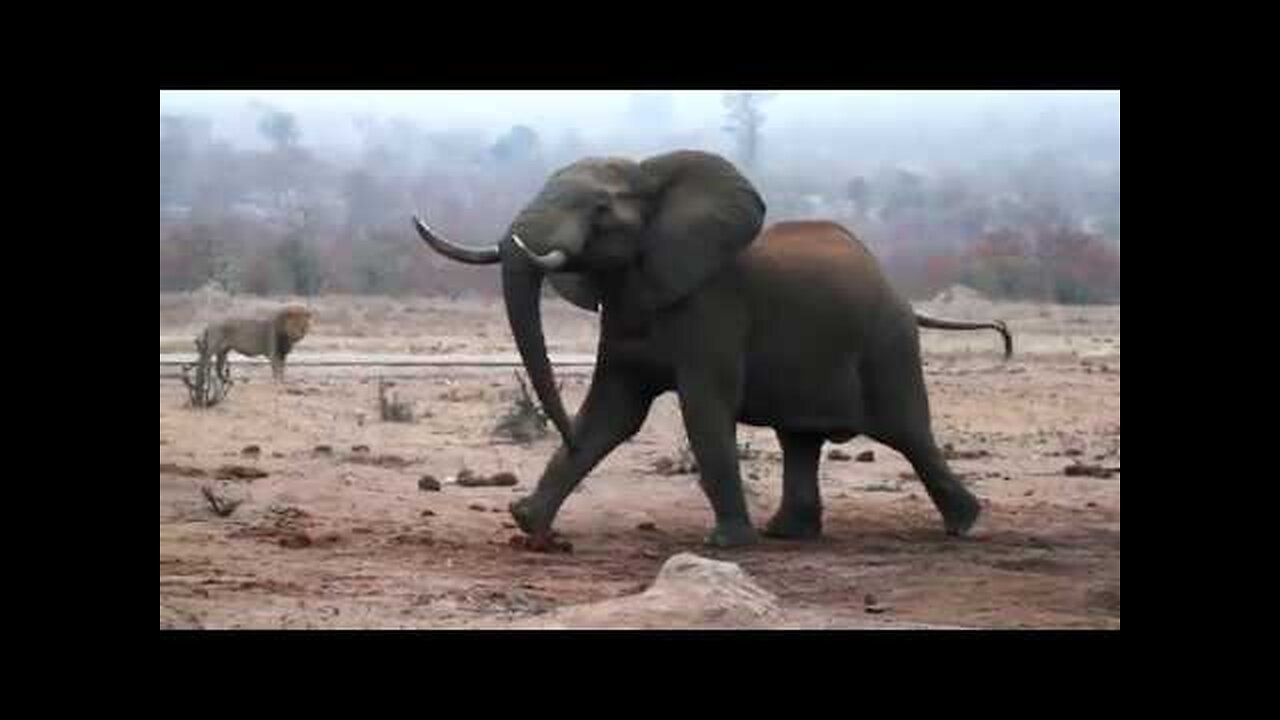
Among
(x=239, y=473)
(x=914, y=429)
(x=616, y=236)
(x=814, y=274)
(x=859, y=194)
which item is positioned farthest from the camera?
(x=859, y=194)

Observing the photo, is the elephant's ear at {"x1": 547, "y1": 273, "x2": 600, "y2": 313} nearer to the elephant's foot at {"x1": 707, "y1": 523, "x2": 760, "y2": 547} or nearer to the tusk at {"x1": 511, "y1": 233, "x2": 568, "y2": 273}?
the tusk at {"x1": 511, "y1": 233, "x2": 568, "y2": 273}

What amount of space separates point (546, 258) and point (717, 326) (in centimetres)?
147

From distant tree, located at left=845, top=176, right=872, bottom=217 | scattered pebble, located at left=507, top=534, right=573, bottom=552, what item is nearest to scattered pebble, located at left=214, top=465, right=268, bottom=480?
scattered pebble, located at left=507, top=534, right=573, bottom=552

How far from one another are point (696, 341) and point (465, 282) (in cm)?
4178

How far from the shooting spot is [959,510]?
14.6 m

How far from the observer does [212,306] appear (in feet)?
130

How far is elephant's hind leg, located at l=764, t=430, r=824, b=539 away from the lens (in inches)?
571

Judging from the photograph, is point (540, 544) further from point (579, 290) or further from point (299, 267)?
point (299, 267)

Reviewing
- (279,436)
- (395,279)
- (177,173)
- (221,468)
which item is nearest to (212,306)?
(395,279)

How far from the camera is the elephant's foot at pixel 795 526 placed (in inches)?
570

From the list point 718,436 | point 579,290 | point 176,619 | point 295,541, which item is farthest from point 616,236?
point 176,619

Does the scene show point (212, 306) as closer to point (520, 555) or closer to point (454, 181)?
point (520, 555)

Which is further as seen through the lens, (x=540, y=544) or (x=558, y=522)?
(x=558, y=522)

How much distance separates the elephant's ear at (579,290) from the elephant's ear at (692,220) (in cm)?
40
